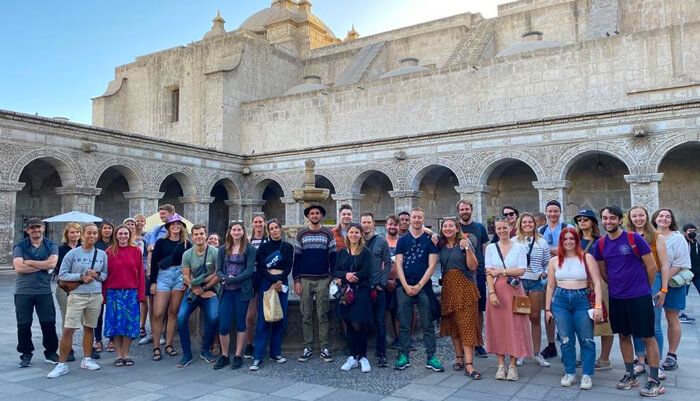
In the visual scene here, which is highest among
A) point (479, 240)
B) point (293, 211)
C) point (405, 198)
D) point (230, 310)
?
point (405, 198)

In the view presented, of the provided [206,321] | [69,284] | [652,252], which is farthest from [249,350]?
[652,252]

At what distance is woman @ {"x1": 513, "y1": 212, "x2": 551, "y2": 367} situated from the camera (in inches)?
199

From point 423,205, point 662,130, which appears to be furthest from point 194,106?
point 662,130

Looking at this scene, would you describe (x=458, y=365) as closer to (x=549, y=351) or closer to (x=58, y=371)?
(x=549, y=351)

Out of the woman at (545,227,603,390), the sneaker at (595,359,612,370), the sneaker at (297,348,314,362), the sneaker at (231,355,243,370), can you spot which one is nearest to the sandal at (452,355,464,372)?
the woman at (545,227,603,390)

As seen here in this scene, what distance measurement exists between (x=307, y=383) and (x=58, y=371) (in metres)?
2.32

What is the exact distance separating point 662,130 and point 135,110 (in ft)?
72.7

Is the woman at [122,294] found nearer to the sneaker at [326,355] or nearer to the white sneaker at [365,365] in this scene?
the sneaker at [326,355]

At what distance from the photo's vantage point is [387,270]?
4.99 meters

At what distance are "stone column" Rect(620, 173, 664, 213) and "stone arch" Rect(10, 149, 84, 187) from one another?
1413 cm

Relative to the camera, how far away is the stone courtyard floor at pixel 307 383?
4.09 meters

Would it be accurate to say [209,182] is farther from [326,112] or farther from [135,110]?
[135,110]

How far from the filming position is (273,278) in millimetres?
5129

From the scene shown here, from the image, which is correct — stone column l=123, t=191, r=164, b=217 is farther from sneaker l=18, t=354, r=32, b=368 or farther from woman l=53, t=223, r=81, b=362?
sneaker l=18, t=354, r=32, b=368
